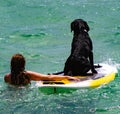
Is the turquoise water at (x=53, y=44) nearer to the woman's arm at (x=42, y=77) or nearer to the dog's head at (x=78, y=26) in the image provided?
the woman's arm at (x=42, y=77)

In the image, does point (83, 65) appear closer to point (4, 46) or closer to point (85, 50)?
point (85, 50)

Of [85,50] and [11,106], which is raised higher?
[85,50]

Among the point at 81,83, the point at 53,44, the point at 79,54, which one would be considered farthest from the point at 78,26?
the point at 53,44

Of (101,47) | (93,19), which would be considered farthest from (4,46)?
(93,19)

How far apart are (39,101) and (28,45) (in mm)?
5981

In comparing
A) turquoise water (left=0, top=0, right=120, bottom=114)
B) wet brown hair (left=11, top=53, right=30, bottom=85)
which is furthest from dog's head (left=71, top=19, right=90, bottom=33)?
wet brown hair (left=11, top=53, right=30, bottom=85)

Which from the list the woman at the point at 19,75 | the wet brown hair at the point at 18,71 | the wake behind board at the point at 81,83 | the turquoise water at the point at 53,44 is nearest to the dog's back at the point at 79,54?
the wake behind board at the point at 81,83

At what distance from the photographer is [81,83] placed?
30.5 ft

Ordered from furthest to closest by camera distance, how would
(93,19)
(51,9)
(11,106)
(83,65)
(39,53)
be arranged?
(51,9) < (93,19) < (39,53) < (83,65) < (11,106)

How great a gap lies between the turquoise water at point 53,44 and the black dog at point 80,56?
1.85ft

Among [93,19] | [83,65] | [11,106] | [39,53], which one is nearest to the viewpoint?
[11,106]

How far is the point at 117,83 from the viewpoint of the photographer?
401 inches

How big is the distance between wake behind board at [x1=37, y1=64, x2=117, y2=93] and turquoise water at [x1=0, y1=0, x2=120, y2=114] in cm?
14

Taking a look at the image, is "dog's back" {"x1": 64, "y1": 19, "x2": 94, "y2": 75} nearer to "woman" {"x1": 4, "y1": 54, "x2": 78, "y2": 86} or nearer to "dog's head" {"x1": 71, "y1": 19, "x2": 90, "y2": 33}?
"dog's head" {"x1": 71, "y1": 19, "x2": 90, "y2": 33}
